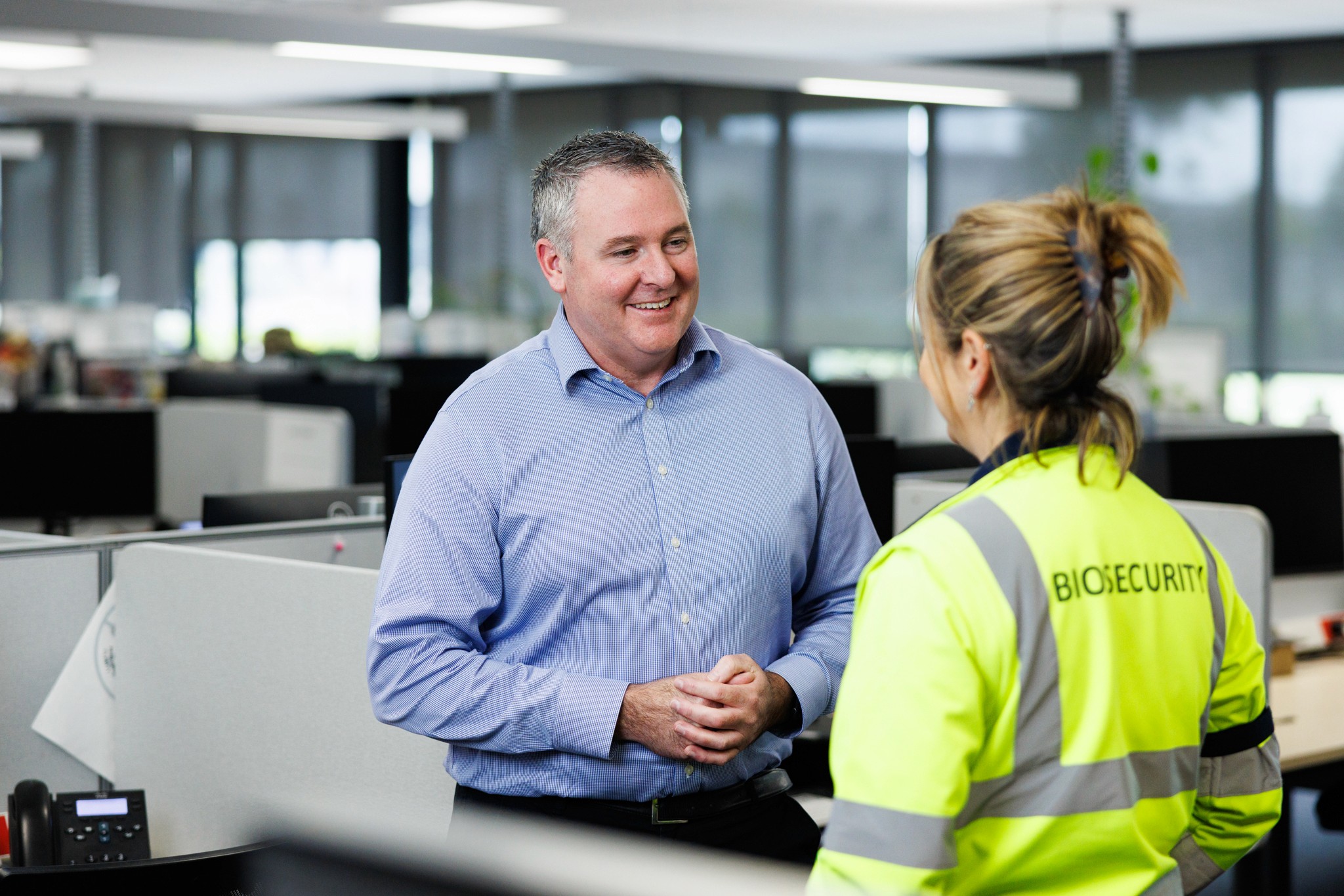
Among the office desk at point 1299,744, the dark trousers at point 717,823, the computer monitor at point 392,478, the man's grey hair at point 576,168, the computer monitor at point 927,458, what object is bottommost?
the office desk at point 1299,744

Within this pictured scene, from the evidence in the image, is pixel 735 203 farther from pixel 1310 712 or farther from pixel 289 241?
pixel 1310 712

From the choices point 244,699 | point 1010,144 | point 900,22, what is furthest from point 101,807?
point 1010,144

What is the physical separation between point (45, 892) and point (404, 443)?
2.59 metres

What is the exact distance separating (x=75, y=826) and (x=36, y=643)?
0.38m

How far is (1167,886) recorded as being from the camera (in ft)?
3.93

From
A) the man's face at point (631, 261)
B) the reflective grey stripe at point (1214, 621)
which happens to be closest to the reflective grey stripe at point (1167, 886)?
the reflective grey stripe at point (1214, 621)

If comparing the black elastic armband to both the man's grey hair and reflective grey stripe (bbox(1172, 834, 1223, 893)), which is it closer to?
reflective grey stripe (bbox(1172, 834, 1223, 893))

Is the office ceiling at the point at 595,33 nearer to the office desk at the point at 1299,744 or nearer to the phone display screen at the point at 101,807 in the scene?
the phone display screen at the point at 101,807

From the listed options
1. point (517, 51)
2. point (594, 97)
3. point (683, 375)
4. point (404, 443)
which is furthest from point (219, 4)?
point (683, 375)

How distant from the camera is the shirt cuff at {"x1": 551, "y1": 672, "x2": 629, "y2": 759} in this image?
61.9 inches

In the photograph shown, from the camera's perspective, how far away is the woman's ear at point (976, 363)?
1156 mm

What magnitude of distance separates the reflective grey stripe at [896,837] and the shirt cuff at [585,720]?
0.53 meters

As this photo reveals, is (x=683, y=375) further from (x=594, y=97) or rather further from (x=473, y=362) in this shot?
(x=594, y=97)

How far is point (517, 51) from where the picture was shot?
15.4 feet
